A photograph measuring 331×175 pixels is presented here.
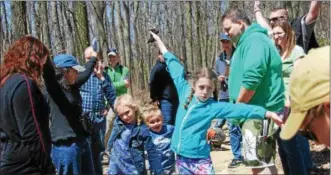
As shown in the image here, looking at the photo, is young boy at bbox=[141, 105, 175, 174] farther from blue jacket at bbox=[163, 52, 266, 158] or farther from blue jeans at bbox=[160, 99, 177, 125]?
blue jeans at bbox=[160, 99, 177, 125]

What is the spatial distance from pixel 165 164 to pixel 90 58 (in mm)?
1249

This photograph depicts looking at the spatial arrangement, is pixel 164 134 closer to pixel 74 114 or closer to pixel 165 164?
pixel 165 164

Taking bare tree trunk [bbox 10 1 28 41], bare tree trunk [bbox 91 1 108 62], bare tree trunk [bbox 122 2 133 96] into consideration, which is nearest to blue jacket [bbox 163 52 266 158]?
bare tree trunk [bbox 10 1 28 41]

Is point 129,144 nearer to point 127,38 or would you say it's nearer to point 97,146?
point 97,146

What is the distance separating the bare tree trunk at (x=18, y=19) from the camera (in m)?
8.82

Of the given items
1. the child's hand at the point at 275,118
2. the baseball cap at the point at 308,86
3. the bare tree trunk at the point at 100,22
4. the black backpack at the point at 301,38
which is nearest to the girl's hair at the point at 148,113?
the black backpack at the point at 301,38

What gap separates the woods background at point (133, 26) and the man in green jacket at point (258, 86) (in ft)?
18.8

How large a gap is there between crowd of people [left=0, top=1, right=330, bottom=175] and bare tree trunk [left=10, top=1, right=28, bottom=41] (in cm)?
358

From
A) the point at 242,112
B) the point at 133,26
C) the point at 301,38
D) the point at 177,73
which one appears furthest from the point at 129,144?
the point at 133,26

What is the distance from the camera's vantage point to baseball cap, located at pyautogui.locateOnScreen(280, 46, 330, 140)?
4.46 feet

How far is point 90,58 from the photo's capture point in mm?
4934

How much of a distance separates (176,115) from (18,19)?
5.34 meters

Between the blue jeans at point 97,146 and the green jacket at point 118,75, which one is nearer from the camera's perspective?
the blue jeans at point 97,146

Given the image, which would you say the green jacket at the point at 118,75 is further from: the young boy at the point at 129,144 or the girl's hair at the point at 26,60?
the girl's hair at the point at 26,60
